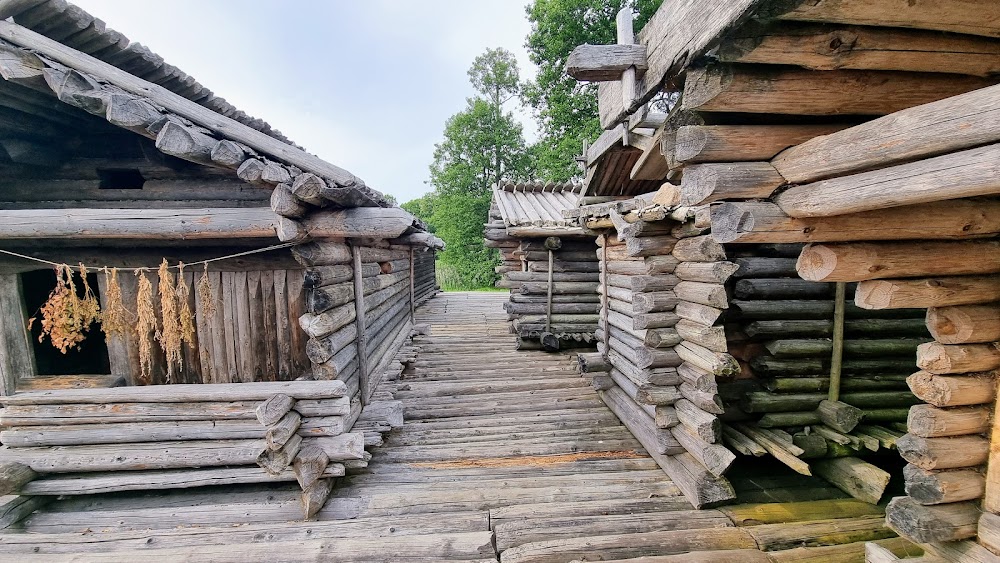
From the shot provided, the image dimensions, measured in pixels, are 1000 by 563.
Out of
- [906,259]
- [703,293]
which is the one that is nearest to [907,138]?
[906,259]

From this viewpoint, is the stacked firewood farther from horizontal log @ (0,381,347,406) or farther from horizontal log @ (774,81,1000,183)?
horizontal log @ (774,81,1000,183)

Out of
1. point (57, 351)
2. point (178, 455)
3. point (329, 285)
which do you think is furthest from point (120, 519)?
point (329, 285)

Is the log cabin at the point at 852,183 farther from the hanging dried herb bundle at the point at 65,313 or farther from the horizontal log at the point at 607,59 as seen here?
the hanging dried herb bundle at the point at 65,313

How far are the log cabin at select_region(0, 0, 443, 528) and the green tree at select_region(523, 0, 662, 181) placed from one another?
1470 centimetres

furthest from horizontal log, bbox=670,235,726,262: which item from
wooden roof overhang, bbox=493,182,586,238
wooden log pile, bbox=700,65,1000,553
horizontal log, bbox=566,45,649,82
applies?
wooden roof overhang, bbox=493,182,586,238

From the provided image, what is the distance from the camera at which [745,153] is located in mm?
2393

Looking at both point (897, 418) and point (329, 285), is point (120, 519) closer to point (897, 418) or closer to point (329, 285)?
point (329, 285)

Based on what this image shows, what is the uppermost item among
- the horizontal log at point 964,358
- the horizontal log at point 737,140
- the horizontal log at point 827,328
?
the horizontal log at point 737,140

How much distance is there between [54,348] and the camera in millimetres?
4953

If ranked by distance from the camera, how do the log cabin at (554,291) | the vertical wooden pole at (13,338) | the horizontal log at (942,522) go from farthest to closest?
the log cabin at (554,291) → the vertical wooden pole at (13,338) → the horizontal log at (942,522)

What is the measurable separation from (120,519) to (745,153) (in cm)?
690

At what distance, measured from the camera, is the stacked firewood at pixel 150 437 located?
161 inches

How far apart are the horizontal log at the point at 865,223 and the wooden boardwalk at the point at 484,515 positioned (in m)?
3.11

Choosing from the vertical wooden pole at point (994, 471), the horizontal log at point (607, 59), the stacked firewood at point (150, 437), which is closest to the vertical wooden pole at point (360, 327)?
the stacked firewood at point (150, 437)
